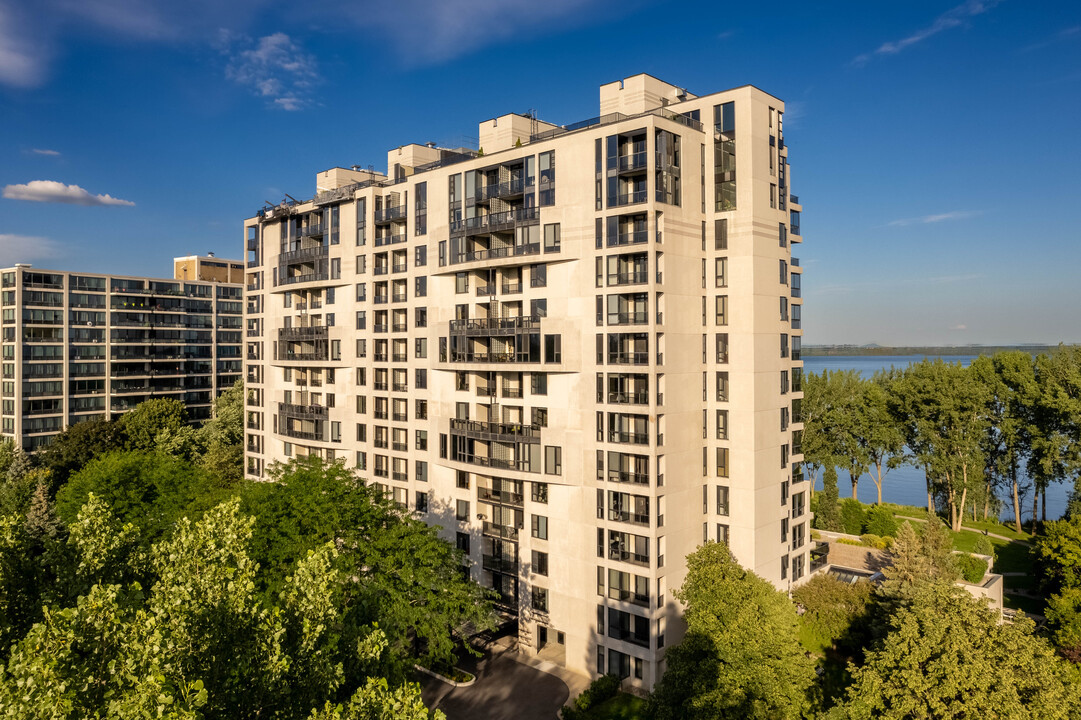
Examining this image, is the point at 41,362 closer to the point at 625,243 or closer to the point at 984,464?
the point at 625,243

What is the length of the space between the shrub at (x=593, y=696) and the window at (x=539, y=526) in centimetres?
1075

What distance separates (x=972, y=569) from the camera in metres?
60.4

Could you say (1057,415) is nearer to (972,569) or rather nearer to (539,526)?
(972,569)

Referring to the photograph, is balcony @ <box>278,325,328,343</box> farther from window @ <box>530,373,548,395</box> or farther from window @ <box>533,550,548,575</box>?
window @ <box>533,550,548,575</box>

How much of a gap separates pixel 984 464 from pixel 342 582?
8372 centimetres

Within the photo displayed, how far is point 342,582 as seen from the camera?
138 ft

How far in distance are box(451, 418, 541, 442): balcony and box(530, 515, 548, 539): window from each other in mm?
6088

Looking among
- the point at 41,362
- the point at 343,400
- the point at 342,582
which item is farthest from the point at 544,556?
the point at 41,362

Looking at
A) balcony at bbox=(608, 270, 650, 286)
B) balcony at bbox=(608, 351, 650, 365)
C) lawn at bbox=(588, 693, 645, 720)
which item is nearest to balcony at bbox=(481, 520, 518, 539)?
lawn at bbox=(588, 693, 645, 720)

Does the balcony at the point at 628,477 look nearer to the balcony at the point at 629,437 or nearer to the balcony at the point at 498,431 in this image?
the balcony at the point at 629,437

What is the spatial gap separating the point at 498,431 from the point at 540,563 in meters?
10.7

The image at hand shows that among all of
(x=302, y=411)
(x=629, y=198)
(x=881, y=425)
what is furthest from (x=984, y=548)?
(x=302, y=411)

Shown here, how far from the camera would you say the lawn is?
39.9 m

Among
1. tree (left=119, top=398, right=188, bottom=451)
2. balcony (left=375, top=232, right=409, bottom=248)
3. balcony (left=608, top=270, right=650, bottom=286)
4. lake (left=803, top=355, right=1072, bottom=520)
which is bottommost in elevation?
lake (left=803, top=355, right=1072, bottom=520)
